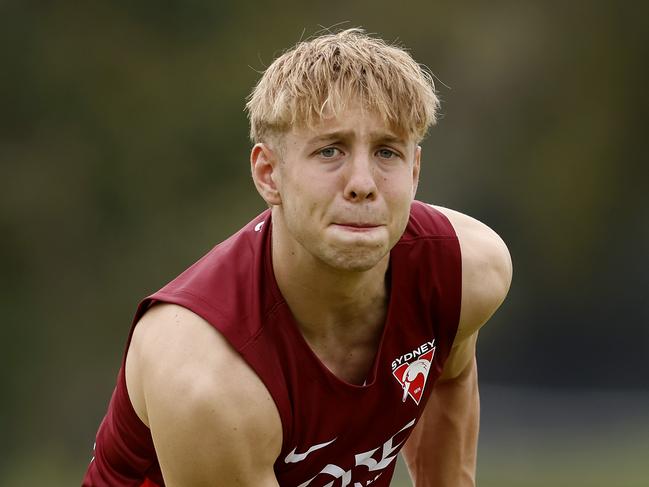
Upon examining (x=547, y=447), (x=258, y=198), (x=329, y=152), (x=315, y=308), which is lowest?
(x=315, y=308)

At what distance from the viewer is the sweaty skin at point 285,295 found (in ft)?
9.05

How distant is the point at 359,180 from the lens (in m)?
2.76

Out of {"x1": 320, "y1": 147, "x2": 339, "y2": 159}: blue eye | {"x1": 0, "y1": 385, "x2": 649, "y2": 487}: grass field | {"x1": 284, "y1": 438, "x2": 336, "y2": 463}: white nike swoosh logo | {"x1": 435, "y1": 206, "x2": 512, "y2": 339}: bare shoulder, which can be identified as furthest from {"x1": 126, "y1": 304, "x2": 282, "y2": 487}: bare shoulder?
{"x1": 0, "y1": 385, "x2": 649, "y2": 487}: grass field

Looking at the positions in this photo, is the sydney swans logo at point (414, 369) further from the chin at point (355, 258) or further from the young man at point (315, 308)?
the chin at point (355, 258)

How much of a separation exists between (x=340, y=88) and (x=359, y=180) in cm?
24

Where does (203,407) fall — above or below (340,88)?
below

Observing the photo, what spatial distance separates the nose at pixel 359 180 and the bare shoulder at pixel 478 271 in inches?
22.8

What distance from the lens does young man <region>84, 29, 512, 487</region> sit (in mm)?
2787

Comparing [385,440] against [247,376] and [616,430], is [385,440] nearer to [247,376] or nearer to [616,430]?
[247,376]

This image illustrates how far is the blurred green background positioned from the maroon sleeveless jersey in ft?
15.3

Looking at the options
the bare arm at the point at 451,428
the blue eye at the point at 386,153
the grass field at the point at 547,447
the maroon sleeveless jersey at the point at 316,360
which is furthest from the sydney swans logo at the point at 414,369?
the grass field at the point at 547,447

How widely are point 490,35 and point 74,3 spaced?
3123 mm

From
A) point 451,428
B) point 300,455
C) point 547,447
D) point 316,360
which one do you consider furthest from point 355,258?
point 547,447

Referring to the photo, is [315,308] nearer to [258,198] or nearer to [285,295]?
[285,295]
